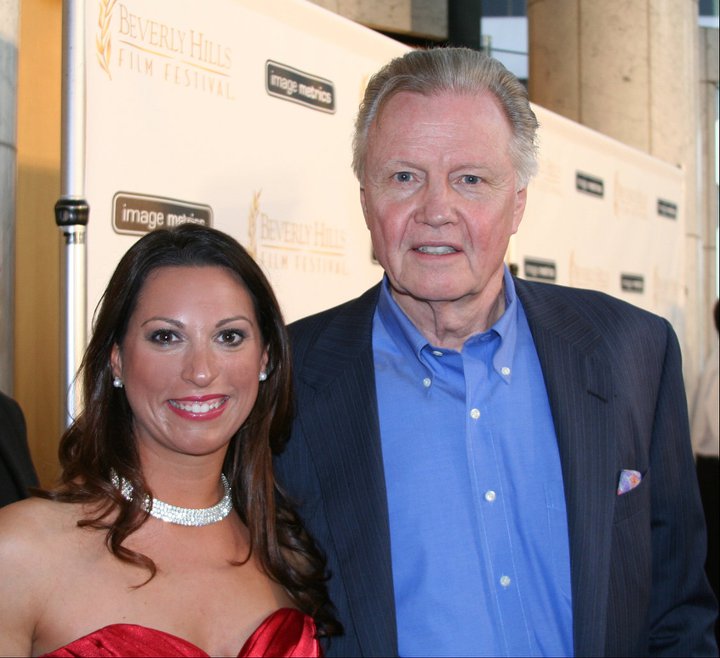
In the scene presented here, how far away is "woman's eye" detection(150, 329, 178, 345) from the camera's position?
6.33ft

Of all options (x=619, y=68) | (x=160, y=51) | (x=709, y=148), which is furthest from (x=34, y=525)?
(x=709, y=148)

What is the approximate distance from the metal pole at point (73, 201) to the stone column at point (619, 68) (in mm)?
5712

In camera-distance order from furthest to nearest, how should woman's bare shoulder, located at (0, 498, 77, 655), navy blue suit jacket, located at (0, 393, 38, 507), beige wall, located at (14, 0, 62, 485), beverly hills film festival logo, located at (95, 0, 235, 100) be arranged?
beige wall, located at (14, 0, 62, 485) < beverly hills film festival logo, located at (95, 0, 235, 100) < navy blue suit jacket, located at (0, 393, 38, 507) < woman's bare shoulder, located at (0, 498, 77, 655)

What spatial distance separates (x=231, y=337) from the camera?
6.56 ft

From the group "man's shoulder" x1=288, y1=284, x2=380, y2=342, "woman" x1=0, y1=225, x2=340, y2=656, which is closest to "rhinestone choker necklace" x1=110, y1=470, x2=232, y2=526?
"woman" x1=0, y1=225, x2=340, y2=656

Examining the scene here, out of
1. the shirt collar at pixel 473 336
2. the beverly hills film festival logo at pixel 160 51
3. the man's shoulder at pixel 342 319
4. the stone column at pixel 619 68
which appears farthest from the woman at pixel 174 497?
the stone column at pixel 619 68

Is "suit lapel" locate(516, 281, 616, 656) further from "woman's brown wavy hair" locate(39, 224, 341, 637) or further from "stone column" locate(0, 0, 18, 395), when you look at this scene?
"stone column" locate(0, 0, 18, 395)

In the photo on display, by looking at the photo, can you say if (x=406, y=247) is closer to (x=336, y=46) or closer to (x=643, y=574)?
(x=643, y=574)

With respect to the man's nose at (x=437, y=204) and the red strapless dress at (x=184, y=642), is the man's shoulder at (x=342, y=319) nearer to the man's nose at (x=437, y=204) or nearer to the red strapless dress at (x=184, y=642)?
the man's nose at (x=437, y=204)

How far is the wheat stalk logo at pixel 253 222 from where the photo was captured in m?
3.08

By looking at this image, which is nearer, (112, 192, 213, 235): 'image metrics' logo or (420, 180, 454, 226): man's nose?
(420, 180, 454, 226): man's nose

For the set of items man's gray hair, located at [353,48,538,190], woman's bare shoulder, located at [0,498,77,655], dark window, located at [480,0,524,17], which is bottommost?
woman's bare shoulder, located at [0,498,77,655]

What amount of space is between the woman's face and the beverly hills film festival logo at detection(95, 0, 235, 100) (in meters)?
0.87

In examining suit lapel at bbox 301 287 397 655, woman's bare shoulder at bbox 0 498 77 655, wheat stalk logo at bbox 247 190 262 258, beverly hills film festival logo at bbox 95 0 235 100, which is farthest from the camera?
wheat stalk logo at bbox 247 190 262 258
